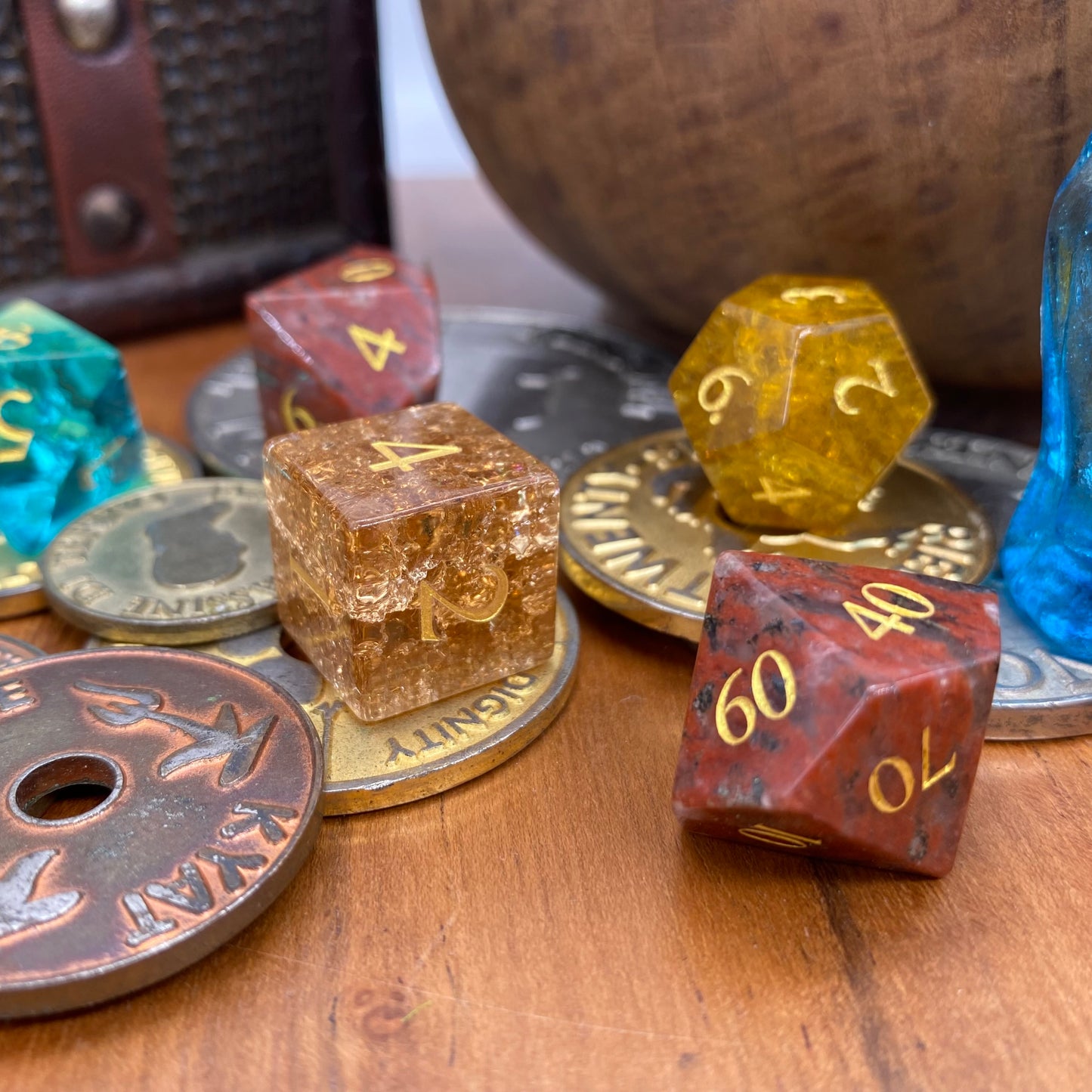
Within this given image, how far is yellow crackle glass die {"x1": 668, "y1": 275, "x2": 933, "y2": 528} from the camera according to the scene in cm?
82

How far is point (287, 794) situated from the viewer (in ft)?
2.06

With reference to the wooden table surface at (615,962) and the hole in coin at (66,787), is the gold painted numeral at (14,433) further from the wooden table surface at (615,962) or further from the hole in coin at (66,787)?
the wooden table surface at (615,962)

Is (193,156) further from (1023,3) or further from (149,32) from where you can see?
(1023,3)

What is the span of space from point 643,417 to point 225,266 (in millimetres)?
556

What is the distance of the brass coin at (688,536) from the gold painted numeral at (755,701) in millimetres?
155

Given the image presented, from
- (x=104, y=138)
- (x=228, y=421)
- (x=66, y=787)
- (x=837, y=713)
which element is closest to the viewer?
(x=837, y=713)

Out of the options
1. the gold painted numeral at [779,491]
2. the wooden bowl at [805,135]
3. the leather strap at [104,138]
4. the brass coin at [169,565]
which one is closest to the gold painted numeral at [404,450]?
the brass coin at [169,565]

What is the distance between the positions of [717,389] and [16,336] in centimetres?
56

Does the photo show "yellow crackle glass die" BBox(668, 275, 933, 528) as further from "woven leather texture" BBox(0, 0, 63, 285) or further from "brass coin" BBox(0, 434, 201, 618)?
"woven leather texture" BBox(0, 0, 63, 285)

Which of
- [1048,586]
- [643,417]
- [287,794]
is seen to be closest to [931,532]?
[1048,586]

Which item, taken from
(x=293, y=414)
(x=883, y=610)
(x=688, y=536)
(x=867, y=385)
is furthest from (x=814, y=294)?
(x=293, y=414)

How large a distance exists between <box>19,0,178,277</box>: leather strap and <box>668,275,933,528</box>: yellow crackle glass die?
70cm

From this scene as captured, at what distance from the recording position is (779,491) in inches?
33.9

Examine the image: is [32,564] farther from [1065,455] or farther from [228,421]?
[1065,455]
